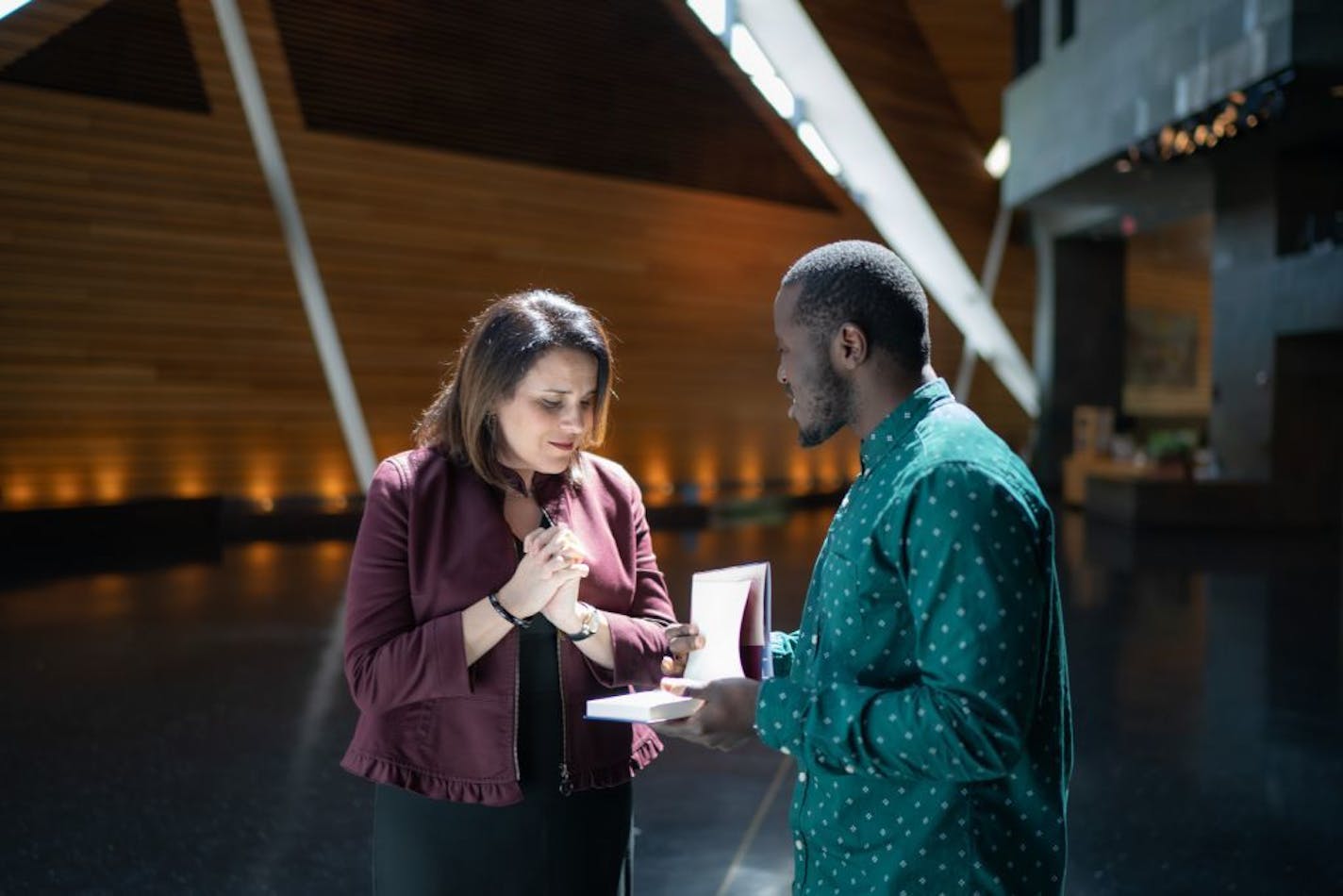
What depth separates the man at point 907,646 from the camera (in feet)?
3.90

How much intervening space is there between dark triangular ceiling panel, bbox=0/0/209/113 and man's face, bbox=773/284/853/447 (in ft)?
34.1

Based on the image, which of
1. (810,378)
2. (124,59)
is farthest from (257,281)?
(810,378)

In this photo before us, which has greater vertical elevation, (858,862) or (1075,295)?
(1075,295)

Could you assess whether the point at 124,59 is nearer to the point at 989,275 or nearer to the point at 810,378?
the point at 810,378

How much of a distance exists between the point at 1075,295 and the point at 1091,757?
1460 centimetres

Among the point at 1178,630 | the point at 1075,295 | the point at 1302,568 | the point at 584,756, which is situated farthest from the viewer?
the point at 1075,295

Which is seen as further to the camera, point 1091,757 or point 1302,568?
point 1302,568

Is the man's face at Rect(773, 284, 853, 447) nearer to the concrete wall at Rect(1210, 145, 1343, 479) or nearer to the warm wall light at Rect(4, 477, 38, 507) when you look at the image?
the warm wall light at Rect(4, 477, 38, 507)

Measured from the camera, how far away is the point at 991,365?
60.8 ft

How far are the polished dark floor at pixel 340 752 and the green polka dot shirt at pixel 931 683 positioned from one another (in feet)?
6.36

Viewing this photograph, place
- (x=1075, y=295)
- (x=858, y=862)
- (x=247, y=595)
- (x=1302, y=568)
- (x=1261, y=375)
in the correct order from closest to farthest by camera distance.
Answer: (x=858, y=862) < (x=247, y=595) < (x=1302, y=568) < (x=1261, y=375) < (x=1075, y=295)

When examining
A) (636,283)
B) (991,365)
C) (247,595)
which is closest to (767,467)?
(636,283)

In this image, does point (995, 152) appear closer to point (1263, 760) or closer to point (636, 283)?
point (636, 283)

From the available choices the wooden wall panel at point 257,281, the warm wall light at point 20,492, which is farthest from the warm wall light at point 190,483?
the warm wall light at point 20,492
